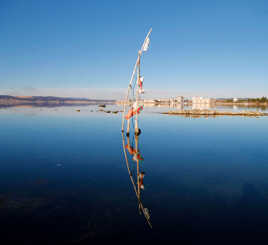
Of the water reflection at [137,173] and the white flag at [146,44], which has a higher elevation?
the white flag at [146,44]

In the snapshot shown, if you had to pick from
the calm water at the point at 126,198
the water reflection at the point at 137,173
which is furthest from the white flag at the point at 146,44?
the calm water at the point at 126,198

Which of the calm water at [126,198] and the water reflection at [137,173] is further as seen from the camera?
the water reflection at [137,173]

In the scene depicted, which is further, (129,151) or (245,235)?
(129,151)

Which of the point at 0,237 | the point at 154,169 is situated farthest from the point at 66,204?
the point at 154,169

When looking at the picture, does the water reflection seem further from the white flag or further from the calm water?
the white flag

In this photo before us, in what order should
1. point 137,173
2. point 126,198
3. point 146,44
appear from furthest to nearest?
point 146,44, point 137,173, point 126,198

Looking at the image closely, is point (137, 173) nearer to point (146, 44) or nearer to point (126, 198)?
point (126, 198)

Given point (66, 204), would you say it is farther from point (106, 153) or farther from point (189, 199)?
point (106, 153)

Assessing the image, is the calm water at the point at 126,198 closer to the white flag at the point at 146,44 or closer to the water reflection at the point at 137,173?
the water reflection at the point at 137,173

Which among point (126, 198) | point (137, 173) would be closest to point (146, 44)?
point (137, 173)

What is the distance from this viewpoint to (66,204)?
964cm

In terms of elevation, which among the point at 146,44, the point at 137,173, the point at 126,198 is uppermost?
the point at 146,44

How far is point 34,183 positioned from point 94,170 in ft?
13.0

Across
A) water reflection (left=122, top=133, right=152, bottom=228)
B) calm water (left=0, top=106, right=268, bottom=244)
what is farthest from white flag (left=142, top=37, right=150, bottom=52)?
calm water (left=0, top=106, right=268, bottom=244)
